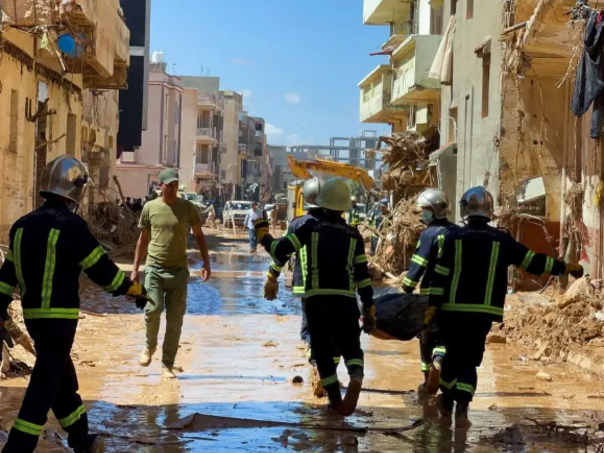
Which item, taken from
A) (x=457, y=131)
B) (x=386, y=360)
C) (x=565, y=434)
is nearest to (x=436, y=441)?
(x=565, y=434)

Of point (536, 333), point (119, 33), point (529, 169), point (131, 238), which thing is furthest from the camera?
point (131, 238)

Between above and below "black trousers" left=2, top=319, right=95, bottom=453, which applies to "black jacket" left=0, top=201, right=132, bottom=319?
above

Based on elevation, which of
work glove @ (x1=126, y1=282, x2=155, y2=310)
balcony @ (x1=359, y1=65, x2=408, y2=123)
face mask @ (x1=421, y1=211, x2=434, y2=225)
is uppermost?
balcony @ (x1=359, y1=65, x2=408, y2=123)

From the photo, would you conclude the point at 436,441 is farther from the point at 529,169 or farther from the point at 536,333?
the point at 529,169

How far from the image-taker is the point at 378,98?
41312 millimetres

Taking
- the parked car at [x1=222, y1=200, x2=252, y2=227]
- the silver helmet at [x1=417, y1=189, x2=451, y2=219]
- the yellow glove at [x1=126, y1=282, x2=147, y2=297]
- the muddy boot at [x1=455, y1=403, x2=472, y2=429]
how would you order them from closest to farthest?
the yellow glove at [x1=126, y1=282, x2=147, y2=297]
the muddy boot at [x1=455, y1=403, x2=472, y2=429]
the silver helmet at [x1=417, y1=189, x2=451, y2=219]
the parked car at [x1=222, y1=200, x2=252, y2=227]

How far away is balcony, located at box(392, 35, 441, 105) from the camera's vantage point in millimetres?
32062

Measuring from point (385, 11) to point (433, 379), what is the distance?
3610 cm

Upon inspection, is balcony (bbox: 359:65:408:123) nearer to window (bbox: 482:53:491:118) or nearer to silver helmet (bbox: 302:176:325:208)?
window (bbox: 482:53:491:118)

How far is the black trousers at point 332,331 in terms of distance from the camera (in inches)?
294

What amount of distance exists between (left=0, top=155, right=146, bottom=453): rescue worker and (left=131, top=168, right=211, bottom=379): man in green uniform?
3.42 meters

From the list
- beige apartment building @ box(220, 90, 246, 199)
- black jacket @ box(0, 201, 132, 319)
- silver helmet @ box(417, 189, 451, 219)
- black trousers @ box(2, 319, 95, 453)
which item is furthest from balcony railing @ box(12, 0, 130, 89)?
beige apartment building @ box(220, 90, 246, 199)

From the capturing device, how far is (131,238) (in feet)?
87.1

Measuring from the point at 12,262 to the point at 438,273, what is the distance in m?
3.29
